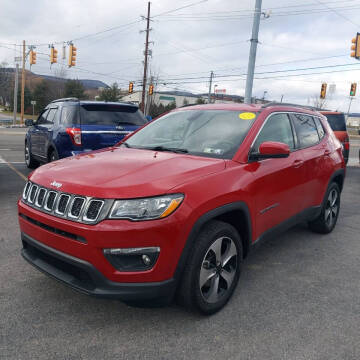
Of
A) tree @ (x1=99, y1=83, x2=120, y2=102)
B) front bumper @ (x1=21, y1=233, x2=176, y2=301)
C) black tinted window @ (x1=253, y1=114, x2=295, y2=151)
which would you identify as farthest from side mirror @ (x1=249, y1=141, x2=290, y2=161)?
tree @ (x1=99, y1=83, x2=120, y2=102)

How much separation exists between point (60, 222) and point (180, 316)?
1.19 metres

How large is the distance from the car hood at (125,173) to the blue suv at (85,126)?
3.49m

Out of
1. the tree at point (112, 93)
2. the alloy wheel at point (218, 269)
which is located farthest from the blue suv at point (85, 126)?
the tree at point (112, 93)

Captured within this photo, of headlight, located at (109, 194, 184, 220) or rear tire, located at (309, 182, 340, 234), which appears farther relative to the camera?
rear tire, located at (309, 182, 340, 234)

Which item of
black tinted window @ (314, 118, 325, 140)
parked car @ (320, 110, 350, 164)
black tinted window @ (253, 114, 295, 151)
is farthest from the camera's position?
parked car @ (320, 110, 350, 164)

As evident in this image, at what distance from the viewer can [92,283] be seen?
8.11 feet

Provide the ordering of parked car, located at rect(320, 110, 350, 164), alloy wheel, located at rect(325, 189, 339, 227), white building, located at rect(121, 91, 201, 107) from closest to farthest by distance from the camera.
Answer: alloy wheel, located at rect(325, 189, 339, 227), parked car, located at rect(320, 110, 350, 164), white building, located at rect(121, 91, 201, 107)

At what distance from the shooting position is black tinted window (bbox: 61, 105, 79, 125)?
6785mm

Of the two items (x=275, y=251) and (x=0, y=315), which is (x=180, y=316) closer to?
(x=0, y=315)

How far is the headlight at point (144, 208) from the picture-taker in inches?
94.0

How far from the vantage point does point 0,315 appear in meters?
2.78

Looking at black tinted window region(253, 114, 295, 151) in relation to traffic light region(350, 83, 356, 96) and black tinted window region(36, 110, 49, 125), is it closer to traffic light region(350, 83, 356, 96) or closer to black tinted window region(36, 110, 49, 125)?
black tinted window region(36, 110, 49, 125)

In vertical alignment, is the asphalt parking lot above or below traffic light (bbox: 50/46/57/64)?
below

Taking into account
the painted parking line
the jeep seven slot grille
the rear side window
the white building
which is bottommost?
the painted parking line
